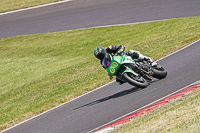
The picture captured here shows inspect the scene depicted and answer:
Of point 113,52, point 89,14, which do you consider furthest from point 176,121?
point 89,14

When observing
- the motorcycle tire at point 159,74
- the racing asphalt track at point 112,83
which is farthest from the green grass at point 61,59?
the motorcycle tire at point 159,74

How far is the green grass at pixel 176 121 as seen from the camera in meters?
6.24

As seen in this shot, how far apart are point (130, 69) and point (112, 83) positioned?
108 inches

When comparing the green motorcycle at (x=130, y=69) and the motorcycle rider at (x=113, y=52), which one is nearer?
the green motorcycle at (x=130, y=69)

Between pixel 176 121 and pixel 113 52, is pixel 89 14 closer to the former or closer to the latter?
pixel 113 52

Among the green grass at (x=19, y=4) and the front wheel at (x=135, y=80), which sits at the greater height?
the green grass at (x=19, y=4)

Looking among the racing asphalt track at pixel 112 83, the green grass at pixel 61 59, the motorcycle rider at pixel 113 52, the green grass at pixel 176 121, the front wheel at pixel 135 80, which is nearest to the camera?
the green grass at pixel 176 121

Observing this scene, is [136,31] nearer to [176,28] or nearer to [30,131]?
[176,28]

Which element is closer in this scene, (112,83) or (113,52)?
(113,52)

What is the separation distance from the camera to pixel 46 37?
933 inches

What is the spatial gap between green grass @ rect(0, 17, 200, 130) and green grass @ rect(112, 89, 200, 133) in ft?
19.9

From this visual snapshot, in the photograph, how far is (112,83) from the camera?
13406mm

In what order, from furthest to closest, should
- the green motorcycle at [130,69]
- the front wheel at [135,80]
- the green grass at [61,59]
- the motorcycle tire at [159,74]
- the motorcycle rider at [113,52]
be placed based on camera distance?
the green grass at [61,59] → the motorcycle tire at [159,74] → the motorcycle rider at [113,52] → the green motorcycle at [130,69] → the front wheel at [135,80]

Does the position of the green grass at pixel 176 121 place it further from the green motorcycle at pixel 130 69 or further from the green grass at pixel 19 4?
the green grass at pixel 19 4
